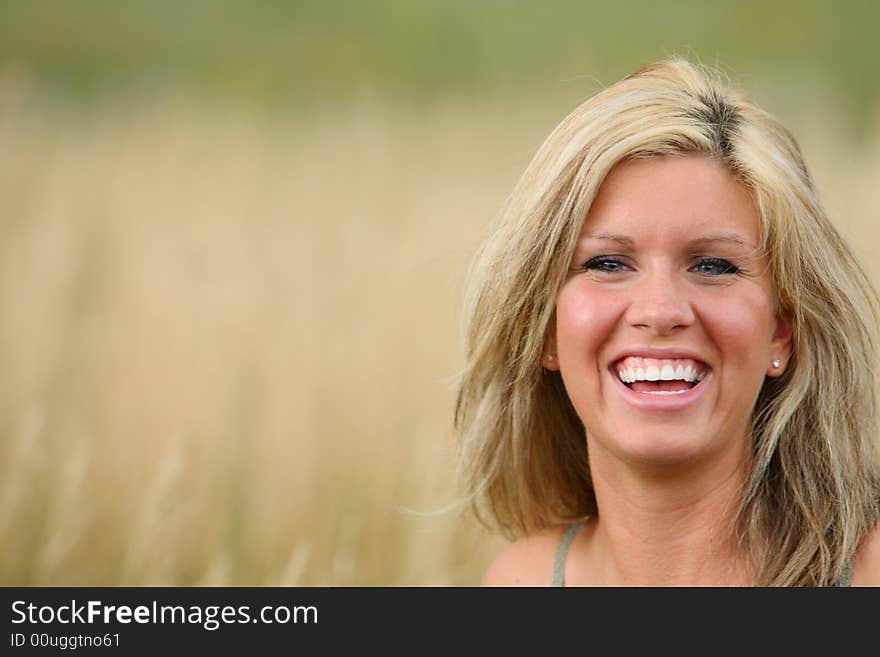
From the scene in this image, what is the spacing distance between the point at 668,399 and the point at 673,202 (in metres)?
0.29

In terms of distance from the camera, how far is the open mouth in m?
1.75

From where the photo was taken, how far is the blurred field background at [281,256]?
3.26m

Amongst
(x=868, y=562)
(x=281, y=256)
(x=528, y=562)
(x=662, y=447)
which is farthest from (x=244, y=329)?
(x=868, y=562)

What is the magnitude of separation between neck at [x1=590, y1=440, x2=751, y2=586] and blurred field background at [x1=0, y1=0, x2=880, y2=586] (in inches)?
37.1

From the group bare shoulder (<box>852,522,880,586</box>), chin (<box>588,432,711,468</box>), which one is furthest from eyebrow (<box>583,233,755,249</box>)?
bare shoulder (<box>852,522,880,586</box>)

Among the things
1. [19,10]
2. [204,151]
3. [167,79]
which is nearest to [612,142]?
[204,151]

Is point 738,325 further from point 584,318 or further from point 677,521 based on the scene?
point 677,521

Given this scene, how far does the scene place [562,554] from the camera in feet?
7.14

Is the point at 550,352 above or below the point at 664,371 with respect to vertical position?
above

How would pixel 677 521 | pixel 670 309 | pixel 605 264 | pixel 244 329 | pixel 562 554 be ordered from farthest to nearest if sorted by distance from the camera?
pixel 244 329 < pixel 562 554 < pixel 677 521 < pixel 605 264 < pixel 670 309

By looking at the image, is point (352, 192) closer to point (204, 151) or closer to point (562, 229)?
point (204, 151)

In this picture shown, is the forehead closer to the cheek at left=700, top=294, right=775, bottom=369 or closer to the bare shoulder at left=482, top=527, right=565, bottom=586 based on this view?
the cheek at left=700, top=294, right=775, bottom=369

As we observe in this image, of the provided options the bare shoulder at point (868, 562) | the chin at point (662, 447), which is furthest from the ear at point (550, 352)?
the bare shoulder at point (868, 562)

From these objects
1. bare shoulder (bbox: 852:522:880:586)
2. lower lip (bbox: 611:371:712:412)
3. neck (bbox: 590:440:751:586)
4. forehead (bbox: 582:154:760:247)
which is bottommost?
bare shoulder (bbox: 852:522:880:586)
